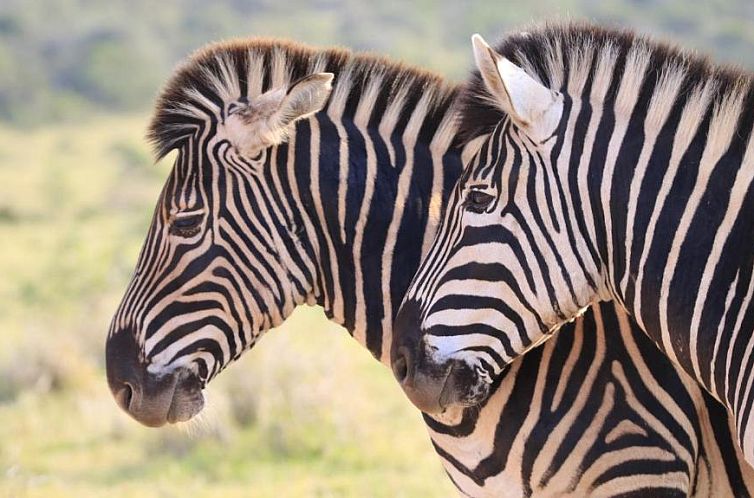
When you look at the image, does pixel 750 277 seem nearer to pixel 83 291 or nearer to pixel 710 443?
pixel 710 443

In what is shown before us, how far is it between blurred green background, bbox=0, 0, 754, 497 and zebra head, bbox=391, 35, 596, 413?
78 centimetres

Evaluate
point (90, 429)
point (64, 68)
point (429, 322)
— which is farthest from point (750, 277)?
point (64, 68)

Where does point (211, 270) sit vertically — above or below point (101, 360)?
above

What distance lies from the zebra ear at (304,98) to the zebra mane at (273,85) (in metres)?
0.30

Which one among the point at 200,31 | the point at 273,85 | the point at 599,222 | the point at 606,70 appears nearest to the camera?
the point at 599,222

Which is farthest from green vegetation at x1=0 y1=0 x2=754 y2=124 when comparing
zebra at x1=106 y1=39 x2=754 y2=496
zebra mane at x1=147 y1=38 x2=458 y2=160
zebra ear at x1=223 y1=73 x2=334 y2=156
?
zebra ear at x1=223 y1=73 x2=334 y2=156

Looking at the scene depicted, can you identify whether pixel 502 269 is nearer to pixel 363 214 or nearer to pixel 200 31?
pixel 363 214

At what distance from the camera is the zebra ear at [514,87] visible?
3896mm

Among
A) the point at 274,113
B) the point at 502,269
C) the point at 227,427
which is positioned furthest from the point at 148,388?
the point at 227,427

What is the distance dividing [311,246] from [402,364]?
818 mm

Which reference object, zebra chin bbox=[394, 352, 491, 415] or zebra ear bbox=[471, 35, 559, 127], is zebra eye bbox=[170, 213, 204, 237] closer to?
zebra chin bbox=[394, 352, 491, 415]

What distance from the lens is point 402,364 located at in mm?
4086

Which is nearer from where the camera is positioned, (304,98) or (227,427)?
(304,98)

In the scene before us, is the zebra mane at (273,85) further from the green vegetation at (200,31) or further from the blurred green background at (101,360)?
the green vegetation at (200,31)
